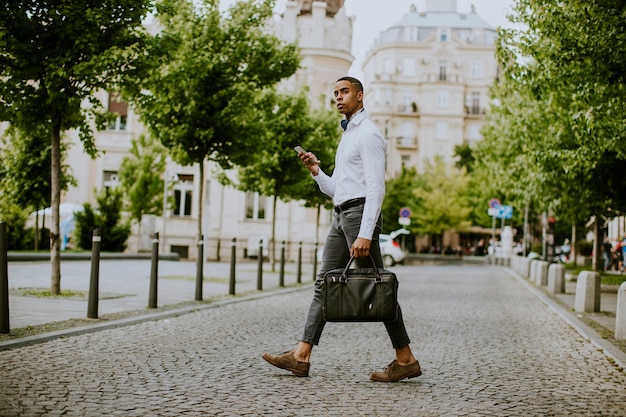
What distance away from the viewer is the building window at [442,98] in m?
91.9

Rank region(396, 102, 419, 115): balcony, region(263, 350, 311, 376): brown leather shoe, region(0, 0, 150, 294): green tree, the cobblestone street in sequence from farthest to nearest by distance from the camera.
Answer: region(396, 102, 419, 115): balcony
region(0, 0, 150, 294): green tree
region(263, 350, 311, 376): brown leather shoe
the cobblestone street

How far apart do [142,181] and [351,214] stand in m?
31.4

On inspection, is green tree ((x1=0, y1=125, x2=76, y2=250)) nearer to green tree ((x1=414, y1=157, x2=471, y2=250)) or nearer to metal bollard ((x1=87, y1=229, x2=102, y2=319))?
metal bollard ((x1=87, y1=229, x2=102, y2=319))

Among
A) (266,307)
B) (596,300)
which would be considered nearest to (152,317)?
(266,307)

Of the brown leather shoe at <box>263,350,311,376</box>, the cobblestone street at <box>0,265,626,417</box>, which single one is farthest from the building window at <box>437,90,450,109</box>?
the brown leather shoe at <box>263,350,311,376</box>

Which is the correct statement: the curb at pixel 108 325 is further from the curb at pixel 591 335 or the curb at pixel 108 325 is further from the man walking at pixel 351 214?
the curb at pixel 591 335

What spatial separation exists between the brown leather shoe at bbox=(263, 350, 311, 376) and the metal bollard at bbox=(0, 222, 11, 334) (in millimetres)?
2733

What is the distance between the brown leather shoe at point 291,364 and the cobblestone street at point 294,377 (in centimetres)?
7

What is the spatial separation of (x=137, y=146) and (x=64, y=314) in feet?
96.8

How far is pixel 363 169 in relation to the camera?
6691mm

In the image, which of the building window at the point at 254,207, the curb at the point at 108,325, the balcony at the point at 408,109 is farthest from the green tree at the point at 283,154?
the balcony at the point at 408,109

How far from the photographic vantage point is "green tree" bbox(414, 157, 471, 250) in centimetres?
7481

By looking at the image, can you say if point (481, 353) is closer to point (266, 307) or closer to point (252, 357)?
point (252, 357)

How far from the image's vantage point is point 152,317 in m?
11.0
